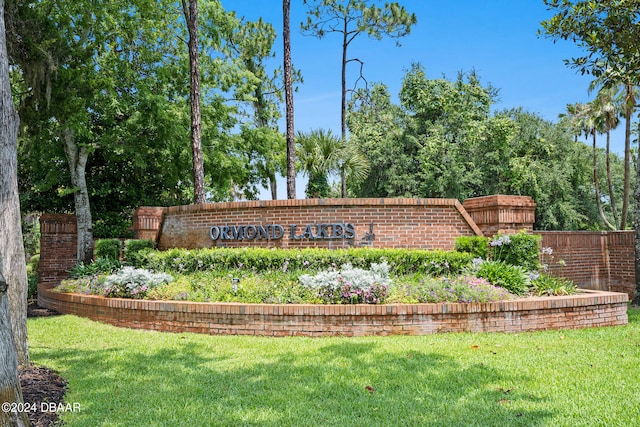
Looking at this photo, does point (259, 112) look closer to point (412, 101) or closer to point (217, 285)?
point (412, 101)

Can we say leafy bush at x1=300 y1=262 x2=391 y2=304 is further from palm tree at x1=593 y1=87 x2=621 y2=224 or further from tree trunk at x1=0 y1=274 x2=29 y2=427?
palm tree at x1=593 y1=87 x2=621 y2=224

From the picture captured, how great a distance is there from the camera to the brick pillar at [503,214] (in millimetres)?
9695

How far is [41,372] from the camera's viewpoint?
17.1 ft

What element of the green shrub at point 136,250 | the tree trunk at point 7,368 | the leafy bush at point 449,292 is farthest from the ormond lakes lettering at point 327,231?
the tree trunk at point 7,368

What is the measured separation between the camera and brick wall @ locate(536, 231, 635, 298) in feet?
48.4

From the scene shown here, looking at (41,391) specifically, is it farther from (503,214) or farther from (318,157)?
(318,157)

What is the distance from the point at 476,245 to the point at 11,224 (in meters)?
7.52

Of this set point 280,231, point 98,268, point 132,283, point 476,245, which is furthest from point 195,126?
point 476,245

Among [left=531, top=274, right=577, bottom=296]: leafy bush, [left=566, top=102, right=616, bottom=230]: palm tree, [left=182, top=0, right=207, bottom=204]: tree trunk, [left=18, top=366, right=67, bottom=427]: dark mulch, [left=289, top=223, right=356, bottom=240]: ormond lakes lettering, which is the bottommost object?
[left=18, top=366, right=67, bottom=427]: dark mulch

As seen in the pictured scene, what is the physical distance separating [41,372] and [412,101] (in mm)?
21788

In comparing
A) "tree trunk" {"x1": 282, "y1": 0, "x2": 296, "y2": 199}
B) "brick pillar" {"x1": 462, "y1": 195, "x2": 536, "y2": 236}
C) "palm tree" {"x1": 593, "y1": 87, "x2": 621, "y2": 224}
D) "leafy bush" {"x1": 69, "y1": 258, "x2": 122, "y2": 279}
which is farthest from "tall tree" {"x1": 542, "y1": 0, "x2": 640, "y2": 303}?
"palm tree" {"x1": 593, "y1": 87, "x2": 621, "y2": 224}

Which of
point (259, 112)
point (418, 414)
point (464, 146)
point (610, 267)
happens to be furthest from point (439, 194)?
point (418, 414)

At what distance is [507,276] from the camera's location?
825 centimetres

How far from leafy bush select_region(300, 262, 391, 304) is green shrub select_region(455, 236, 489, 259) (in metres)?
2.54
